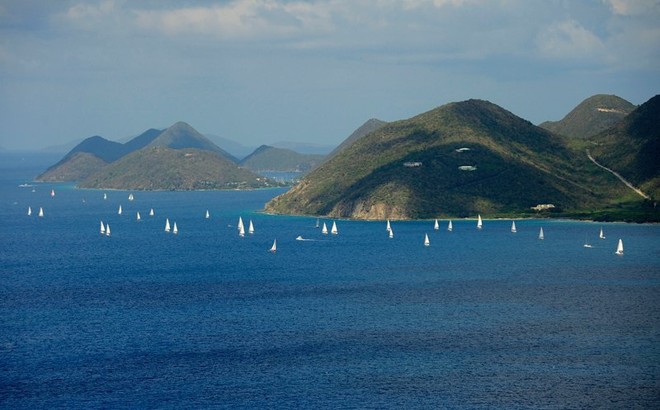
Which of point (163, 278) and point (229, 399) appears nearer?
point (229, 399)

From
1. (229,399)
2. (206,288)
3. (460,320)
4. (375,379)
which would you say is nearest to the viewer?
(229,399)

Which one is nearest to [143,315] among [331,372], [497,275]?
[331,372]

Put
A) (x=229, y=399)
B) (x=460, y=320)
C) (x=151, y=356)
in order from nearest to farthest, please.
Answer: (x=229, y=399) < (x=151, y=356) < (x=460, y=320)

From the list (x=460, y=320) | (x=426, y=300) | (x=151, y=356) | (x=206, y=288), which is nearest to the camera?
(x=151, y=356)

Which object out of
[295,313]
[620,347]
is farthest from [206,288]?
[620,347]

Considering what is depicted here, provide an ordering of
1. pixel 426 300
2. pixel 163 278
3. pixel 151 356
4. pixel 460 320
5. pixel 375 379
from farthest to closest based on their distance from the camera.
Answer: pixel 163 278, pixel 426 300, pixel 460 320, pixel 151 356, pixel 375 379

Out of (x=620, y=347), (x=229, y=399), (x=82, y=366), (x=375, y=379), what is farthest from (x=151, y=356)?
(x=620, y=347)

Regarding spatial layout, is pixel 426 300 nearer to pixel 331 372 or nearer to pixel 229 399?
pixel 331 372

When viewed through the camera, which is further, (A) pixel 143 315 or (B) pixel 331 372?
(A) pixel 143 315

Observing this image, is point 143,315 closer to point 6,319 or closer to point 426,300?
point 6,319
